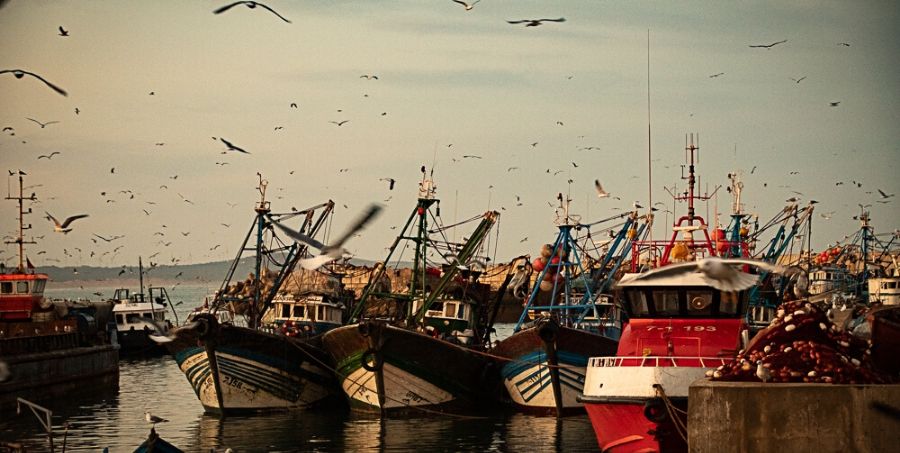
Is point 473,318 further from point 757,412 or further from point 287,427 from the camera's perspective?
point 757,412

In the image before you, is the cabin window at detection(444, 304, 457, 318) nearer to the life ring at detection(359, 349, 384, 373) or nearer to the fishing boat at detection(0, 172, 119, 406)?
the life ring at detection(359, 349, 384, 373)

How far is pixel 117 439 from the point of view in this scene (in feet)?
105

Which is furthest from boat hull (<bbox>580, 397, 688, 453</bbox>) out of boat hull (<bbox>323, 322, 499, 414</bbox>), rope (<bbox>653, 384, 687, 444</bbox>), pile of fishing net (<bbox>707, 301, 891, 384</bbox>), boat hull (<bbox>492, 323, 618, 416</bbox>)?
boat hull (<bbox>323, 322, 499, 414</bbox>)

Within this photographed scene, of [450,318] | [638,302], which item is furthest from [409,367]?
[638,302]

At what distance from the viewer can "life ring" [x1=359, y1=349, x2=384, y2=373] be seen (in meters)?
34.0

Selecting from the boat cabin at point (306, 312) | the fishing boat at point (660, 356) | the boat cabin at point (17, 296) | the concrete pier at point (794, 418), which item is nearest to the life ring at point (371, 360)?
the boat cabin at point (306, 312)

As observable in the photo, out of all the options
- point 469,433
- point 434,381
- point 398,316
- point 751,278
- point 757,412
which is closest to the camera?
point 757,412

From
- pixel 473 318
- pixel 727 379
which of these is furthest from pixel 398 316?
pixel 727 379

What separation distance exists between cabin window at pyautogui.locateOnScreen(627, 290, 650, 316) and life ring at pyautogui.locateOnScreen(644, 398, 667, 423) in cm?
312

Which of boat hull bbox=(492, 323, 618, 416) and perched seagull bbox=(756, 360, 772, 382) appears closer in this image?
perched seagull bbox=(756, 360, 772, 382)

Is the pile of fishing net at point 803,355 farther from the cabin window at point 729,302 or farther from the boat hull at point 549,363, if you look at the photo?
the boat hull at point 549,363

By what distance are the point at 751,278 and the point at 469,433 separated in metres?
13.2

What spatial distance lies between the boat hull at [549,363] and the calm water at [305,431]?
0.57m

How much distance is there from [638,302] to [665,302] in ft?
1.74
